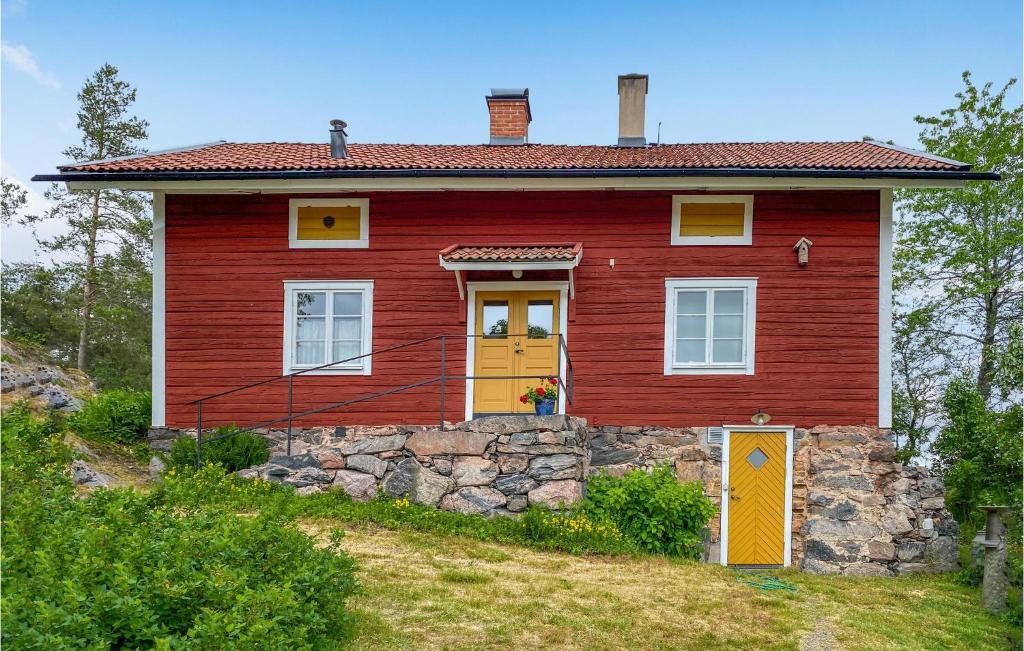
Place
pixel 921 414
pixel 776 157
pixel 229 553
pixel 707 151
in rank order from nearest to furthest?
pixel 229 553 → pixel 776 157 → pixel 707 151 → pixel 921 414

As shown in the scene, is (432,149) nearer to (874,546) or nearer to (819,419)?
(819,419)

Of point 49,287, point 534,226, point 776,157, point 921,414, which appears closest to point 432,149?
point 534,226

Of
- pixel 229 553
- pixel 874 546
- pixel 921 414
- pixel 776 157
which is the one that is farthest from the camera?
pixel 921 414

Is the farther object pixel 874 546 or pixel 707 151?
pixel 707 151

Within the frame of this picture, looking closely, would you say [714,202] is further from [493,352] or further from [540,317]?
[493,352]

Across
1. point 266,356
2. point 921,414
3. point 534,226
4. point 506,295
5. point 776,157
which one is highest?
point 776,157

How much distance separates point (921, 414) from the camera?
64.3ft

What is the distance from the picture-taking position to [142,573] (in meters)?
5.24

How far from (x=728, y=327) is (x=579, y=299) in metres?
2.41

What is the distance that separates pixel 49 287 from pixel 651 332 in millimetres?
19677

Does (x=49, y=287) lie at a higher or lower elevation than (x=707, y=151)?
lower

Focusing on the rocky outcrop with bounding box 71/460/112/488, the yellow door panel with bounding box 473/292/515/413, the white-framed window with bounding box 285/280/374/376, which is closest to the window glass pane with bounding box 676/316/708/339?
the yellow door panel with bounding box 473/292/515/413

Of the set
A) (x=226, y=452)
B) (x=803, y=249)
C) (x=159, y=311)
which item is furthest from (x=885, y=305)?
(x=159, y=311)

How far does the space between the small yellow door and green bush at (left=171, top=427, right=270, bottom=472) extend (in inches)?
291
